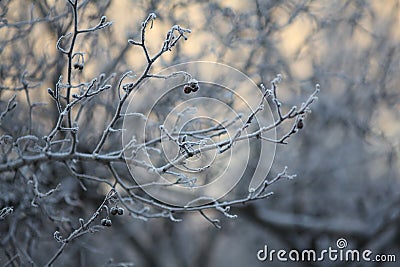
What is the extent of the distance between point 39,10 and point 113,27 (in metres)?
0.55

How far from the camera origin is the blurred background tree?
396 centimetres

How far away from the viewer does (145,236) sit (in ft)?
24.9

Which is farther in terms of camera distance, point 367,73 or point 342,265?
point 342,265

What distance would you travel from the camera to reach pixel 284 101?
5441 mm

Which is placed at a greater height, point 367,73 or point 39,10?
point 367,73

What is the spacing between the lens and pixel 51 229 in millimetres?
4617

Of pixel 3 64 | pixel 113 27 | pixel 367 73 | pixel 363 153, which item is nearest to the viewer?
pixel 3 64

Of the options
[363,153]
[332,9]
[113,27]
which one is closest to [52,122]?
[113,27]

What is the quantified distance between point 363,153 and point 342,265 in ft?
4.12

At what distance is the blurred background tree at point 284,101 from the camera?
3.96 meters

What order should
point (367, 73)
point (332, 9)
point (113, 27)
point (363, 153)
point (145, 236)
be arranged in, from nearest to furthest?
1. point (113, 27)
2. point (332, 9)
3. point (367, 73)
4. point (363, 153)
5. point (145, 236)

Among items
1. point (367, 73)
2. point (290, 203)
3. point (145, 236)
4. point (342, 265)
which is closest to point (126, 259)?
point (145, 236)

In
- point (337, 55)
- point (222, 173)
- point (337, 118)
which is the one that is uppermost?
point (337, 55)

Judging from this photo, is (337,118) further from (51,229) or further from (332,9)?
(51,229)
